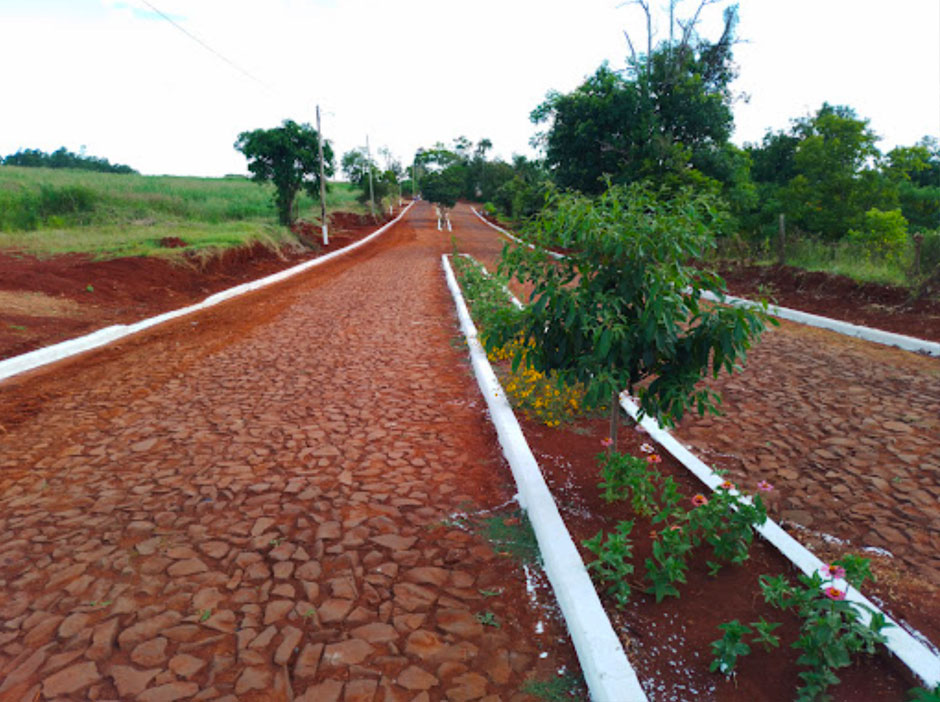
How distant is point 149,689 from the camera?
2.03 metres

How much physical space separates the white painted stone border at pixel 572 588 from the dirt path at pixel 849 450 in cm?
135

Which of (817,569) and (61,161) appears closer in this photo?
(817,569)

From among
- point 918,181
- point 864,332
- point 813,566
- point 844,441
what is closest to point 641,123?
point 864,332

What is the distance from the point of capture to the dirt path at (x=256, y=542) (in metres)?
2.14

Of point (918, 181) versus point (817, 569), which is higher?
point (918, 181)

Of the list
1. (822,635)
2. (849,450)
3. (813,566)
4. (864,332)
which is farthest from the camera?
(864,332)

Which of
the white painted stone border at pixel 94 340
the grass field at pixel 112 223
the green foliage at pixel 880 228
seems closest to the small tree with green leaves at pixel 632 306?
the white painted stone border at pixel 94 340

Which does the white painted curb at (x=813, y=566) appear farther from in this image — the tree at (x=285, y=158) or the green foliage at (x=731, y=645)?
the tree at (x=285, y=158)

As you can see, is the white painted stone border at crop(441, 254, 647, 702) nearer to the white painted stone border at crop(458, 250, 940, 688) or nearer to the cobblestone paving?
the white painted stone border at crop(458, 250, 940, 688)

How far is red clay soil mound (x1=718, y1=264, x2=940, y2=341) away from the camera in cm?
734

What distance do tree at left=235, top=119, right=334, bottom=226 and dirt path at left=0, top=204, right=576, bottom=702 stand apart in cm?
1803

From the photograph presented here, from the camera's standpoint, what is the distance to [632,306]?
2.83m

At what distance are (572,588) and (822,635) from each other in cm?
95

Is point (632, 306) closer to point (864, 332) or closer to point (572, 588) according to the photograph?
point (572, 588)
